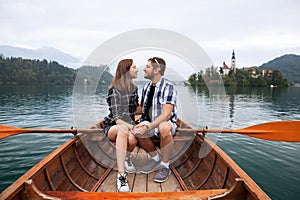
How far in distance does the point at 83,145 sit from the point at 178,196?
2.02m

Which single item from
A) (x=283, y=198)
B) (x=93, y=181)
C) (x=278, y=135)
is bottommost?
(x=283, y=198)

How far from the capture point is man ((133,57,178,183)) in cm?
243

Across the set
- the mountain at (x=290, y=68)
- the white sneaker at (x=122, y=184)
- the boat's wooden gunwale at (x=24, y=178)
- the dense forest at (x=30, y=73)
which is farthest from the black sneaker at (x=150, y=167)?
the mountain at (x=290, y=68)

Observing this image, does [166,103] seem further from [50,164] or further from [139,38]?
[50,164]

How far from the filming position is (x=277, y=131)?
3.17 m

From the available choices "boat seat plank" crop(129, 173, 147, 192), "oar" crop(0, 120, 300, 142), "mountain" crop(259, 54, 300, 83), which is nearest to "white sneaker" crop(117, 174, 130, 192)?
"boat seat plank" crop(129, 173, 147, 192)

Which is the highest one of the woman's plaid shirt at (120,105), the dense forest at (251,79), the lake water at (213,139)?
the dense forest at (251,79)

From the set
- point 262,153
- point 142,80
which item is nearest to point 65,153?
point 142,80

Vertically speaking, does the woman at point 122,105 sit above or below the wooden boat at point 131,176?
above

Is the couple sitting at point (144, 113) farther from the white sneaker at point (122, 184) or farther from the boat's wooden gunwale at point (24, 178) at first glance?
the boat's wooden gunwale at point (24, 178)

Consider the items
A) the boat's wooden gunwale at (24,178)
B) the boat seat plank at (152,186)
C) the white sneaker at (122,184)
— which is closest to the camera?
the boat's wooden gunwale at (24,178)

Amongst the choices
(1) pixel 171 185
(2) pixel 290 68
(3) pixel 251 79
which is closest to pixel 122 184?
A: (1) pixel 171 185

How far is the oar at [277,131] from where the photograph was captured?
10.2 feet

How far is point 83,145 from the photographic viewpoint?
3.28 metres
